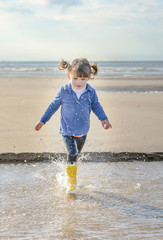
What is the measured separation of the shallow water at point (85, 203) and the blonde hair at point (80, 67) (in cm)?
111

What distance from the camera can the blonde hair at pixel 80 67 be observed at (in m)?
3.11

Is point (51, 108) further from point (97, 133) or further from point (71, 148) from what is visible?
point (97, 133)

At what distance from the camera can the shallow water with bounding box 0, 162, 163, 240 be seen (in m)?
2.43

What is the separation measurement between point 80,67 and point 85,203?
1.20 m

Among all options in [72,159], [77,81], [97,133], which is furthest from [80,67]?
[97,133]

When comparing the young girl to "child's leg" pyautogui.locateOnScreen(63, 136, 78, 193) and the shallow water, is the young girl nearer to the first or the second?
"child's leg" pyautogui.locateOnScreen(63, 136, 78, 193)

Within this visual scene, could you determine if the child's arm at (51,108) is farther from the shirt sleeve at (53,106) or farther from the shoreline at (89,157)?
the shoreline at (89,157)

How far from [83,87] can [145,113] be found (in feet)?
14.7

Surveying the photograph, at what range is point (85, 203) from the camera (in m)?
3.00

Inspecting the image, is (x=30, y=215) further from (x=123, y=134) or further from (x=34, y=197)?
(x=123, y=134)

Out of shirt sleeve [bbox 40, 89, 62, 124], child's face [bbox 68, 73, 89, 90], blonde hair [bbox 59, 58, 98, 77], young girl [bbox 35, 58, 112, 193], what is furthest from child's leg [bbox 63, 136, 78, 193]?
blonde hair [bbox 59, 58, 98, 77]

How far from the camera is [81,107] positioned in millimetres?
3225

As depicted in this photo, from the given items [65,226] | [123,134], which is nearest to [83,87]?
[65,226]

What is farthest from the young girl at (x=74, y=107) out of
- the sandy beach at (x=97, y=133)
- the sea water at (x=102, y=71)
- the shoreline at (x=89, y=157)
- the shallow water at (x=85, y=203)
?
the sea water at (x=102, y=71)
